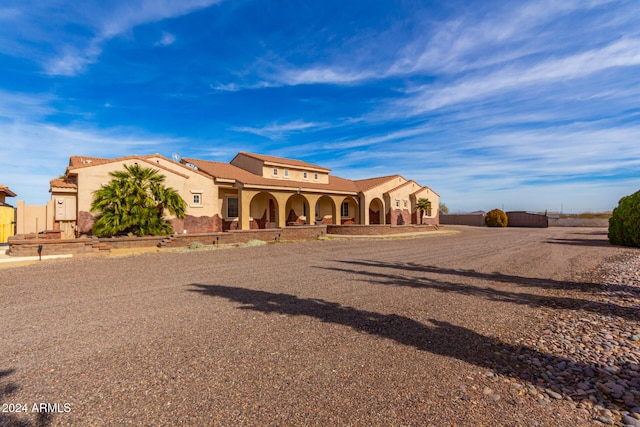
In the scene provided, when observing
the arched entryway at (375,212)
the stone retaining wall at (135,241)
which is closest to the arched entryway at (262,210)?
the stone retaining wall at (135,241)

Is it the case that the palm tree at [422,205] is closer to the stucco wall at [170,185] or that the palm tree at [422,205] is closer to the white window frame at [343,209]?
the white window frame at [343,209]

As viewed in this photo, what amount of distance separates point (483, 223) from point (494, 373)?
47.0 metres

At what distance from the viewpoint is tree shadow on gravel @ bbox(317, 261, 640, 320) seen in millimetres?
5945

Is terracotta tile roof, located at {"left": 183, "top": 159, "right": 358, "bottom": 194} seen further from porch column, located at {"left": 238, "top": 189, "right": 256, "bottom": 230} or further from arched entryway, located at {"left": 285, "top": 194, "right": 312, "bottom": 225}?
arched entryway, located at {"left": 285, "top": 194, "right": 312, "bottom": 225}

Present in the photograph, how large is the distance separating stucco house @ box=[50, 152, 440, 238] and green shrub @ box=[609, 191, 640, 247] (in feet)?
54.0

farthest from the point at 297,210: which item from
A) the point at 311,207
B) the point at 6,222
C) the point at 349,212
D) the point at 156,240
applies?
the point at 6,222

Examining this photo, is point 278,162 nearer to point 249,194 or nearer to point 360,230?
point 249,194

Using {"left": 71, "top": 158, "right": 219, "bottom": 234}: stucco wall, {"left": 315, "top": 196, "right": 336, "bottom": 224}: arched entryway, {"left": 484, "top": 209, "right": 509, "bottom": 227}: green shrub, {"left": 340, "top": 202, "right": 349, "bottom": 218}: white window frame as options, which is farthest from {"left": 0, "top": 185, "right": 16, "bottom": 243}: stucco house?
{"left": 484, "top": 209, "right": 509, "bottom": 227}: green shrub

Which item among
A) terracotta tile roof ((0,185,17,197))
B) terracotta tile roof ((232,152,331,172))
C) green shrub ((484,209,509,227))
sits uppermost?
terracotta tile roof ((232,152,331,172))

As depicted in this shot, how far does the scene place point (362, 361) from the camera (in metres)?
3.69

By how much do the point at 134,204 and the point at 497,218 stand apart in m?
43.3

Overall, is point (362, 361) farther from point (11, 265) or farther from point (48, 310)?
point (11, 265)

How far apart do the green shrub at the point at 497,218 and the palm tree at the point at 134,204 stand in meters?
41.1

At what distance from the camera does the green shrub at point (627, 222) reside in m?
15.7
